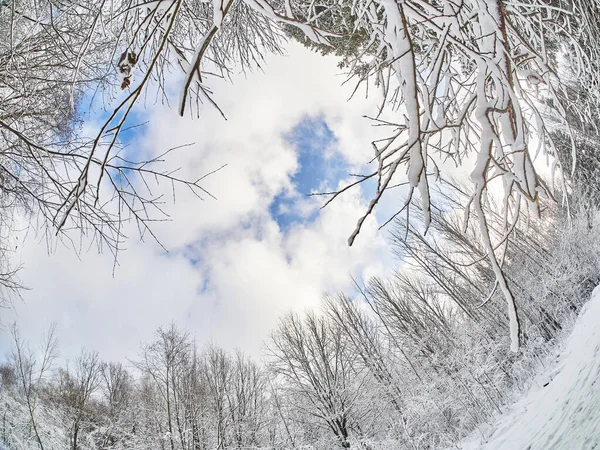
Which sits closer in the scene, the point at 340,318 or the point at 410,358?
the point at 410,358

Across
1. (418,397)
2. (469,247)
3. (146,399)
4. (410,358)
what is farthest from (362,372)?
(146,399)

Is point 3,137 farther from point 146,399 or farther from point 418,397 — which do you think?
point 146,399

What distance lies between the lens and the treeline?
858 cm

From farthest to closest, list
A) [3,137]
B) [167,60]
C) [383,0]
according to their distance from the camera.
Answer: [167,60] → [3,137] → [383,0]

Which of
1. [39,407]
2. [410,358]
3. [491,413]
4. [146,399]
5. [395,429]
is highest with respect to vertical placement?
[39,407]

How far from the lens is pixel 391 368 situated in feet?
37.0

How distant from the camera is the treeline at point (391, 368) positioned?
858cm

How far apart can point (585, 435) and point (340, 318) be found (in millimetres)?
12242

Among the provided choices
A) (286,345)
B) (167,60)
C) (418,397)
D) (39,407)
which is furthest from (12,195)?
(39,407)

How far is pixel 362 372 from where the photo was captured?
1130 cm

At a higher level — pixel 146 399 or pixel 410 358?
pixel 146 399

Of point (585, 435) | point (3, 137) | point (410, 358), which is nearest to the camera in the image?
point (585, 435)

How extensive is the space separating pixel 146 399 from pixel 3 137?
2088 centimetres

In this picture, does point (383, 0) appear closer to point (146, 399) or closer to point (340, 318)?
point (340, 318)
